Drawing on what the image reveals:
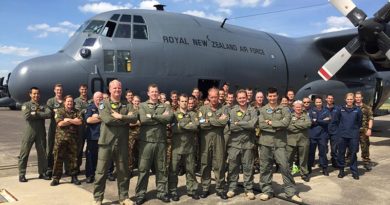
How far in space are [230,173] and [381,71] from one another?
44.4ft

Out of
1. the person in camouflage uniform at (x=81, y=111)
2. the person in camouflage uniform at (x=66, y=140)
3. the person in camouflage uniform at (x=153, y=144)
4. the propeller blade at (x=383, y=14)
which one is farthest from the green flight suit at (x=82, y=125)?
the propeller blade at (x=383, y=14)

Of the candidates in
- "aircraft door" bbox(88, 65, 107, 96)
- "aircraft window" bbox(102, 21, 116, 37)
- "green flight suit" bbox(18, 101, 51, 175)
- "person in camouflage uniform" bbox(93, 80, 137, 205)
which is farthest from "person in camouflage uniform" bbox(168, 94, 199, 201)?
"aircraft window" bbox(102, 21, 116, 37)

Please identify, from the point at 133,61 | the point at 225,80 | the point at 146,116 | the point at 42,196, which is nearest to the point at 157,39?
the point at 133,61

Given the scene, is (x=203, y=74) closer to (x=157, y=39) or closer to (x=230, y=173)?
(x=157, y=39)

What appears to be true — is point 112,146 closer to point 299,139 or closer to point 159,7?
point 299,139

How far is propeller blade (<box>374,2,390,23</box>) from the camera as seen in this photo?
36.7 feet

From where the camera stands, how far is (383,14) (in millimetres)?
11211

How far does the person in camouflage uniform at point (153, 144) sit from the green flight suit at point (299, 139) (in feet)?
9.36

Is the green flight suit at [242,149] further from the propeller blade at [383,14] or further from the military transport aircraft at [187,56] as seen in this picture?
the propeller blade at [383,14]

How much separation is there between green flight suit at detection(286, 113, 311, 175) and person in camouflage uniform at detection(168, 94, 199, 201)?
2.33 meters

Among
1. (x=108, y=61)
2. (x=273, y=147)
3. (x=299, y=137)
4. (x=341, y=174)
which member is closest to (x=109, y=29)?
(x=108, y=61)

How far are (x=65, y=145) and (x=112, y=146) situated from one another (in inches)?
79.3

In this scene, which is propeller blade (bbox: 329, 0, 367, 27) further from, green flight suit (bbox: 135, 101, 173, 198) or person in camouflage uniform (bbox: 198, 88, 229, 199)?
green flight suit (bbox: 135, 101, 173, 198)

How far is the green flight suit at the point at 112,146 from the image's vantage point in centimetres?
564
